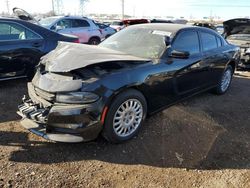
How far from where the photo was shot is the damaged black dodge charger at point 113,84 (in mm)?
3275

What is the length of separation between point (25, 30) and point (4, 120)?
2.29 metres

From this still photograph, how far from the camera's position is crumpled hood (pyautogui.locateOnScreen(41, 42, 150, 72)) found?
135 inches

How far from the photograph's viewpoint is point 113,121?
3506mm

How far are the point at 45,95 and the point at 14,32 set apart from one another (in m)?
2.83

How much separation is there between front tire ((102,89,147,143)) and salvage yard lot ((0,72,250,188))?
0.46ft

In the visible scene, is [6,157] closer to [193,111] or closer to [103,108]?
[103,108]

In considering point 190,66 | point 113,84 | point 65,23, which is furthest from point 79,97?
point 65,23

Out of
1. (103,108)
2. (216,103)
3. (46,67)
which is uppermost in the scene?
(46,67)

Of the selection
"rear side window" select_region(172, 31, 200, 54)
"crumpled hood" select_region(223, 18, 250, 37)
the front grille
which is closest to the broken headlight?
the front grille

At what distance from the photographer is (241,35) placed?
9375 millimetres

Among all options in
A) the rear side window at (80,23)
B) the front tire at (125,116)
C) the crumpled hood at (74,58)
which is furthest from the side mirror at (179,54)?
the rear side window at (80,23)

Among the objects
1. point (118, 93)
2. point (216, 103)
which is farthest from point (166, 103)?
point (216, 103)

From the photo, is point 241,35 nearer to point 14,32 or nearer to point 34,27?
point 34,27

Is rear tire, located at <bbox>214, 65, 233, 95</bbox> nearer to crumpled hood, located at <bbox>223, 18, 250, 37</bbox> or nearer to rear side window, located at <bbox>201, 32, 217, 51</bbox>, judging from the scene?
rear side window, located at <bbox>201, 32, 217, 51</bbox>
